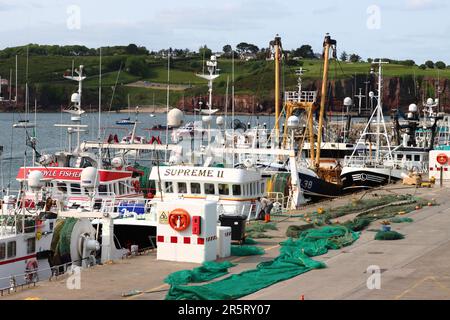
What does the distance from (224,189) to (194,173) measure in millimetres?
1407

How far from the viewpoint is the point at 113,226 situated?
32.5 m

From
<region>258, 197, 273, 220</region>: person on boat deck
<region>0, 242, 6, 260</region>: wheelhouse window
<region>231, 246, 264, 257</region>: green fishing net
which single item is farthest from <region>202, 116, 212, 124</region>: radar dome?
<region>0, 242, 6, 260</region>: wheelhouse window

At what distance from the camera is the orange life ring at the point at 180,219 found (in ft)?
89.5

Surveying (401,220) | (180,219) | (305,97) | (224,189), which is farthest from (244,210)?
(305,97)

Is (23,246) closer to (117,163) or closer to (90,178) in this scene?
(90,178)

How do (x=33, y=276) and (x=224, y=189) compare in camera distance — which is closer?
(x=33, y=276)

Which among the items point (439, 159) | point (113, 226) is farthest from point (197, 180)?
point (439, 159)

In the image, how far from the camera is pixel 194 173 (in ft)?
125

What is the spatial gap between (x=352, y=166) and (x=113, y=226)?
3392 centimetres

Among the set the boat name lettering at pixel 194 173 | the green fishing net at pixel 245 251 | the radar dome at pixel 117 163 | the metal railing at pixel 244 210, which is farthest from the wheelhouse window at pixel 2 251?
the radar dome at pixel 117 163

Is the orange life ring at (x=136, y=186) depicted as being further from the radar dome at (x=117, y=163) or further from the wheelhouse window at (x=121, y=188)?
the radar dome at (x=117, y=163)

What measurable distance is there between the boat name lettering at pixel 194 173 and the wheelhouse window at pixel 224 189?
0.49 m

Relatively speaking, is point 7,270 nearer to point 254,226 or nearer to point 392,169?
point 254,226

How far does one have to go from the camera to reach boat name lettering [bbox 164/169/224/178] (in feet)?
125
